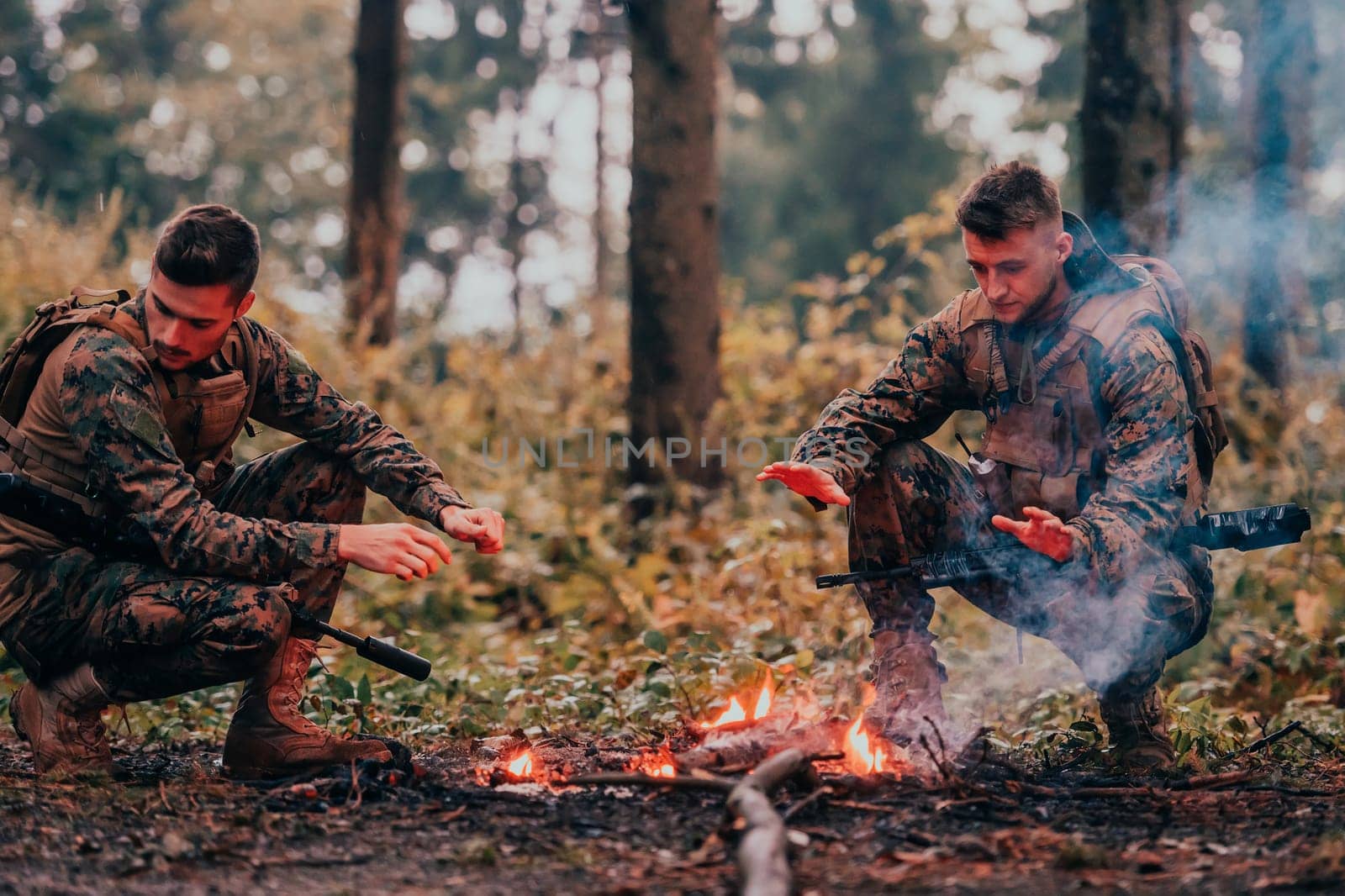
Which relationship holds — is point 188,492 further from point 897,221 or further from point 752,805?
point 897,221

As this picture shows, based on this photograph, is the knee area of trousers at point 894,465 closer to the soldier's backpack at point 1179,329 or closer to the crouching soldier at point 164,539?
the soldier's backpack at point 1179,329

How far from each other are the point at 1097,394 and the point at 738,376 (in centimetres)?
616

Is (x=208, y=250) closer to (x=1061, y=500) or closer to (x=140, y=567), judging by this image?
(x=140, y=567)

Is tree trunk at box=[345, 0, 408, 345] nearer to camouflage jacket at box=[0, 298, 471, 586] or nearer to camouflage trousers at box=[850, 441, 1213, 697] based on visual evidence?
camouflage jacket at box=[0, 298, 471, 586]

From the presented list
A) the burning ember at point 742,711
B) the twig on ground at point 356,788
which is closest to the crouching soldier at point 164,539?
the twig on ground at point 356,788

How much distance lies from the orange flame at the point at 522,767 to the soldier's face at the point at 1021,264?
224 centimetres

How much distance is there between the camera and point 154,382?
408 centimetres

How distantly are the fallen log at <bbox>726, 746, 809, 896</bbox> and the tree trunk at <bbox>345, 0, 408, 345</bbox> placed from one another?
30.4 ft

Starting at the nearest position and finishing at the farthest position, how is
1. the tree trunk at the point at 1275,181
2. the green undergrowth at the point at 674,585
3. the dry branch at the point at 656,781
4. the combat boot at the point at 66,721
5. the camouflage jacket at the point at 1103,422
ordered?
the dry branch at the point at 656,781 → the camouflage jacket at the point at 1103,422 → the combat boot at the point at 66,721 → the green undergrowth at the point at 674,585 → the tree trunk at the point at 1275,181

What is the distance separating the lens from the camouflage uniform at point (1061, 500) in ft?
13.4

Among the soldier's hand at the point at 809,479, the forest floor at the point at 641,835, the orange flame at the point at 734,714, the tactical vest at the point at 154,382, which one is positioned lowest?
the forest floor at the point at 641,835

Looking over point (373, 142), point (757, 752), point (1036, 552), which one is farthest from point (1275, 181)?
point (757, 752)

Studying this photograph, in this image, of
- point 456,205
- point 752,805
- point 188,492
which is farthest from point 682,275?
point 456,205

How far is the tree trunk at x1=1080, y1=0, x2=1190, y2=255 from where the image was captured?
658 centimetres
